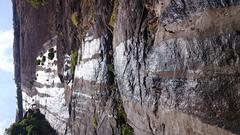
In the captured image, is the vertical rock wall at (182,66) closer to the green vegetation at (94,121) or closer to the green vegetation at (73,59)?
the green vegetation at (94,121)

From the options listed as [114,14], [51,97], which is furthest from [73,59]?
[51,97]

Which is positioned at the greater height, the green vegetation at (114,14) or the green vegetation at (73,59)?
the green vegetation at (114,14)

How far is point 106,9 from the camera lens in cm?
1239

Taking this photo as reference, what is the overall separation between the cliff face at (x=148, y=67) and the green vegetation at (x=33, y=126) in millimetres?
2138

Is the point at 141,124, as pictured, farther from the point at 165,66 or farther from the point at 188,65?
the point at 188,65

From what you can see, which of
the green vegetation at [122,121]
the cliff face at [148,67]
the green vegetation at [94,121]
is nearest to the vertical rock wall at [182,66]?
the cliff face at [148,67]

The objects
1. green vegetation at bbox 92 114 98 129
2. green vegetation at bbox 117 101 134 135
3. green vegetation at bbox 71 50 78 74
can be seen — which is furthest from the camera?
green vegetation at bbox 71 50 78 74

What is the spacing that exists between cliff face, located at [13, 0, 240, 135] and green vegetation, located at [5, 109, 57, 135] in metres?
2.14

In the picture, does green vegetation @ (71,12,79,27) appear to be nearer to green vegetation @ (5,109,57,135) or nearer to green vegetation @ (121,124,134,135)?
green vegetation @ (121,124,134,135)

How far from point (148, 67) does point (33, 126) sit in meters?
14.0

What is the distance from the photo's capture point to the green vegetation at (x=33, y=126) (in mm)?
20531

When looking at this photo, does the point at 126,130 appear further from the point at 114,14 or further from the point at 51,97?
the point at 51,97

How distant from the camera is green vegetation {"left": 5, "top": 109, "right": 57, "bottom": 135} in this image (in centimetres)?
2053

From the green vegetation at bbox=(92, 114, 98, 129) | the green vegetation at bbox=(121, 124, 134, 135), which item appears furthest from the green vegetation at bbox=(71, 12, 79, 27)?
the green vegetation at bbox=(121, 124, 134, 135)
